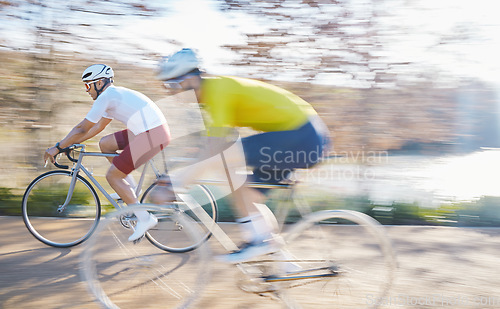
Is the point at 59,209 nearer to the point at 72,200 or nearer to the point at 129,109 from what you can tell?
the point at 72,200

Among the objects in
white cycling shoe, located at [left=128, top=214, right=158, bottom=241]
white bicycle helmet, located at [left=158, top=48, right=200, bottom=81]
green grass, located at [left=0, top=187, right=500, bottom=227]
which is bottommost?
green grass, located at [left=0, top=187, right=500, bottom=227]

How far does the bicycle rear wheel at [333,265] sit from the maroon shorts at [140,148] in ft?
5.22

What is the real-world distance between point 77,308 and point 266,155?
176 centimetres

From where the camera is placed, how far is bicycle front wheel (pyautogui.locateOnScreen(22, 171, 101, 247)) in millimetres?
4188

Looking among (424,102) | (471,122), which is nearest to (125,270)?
(424,102)

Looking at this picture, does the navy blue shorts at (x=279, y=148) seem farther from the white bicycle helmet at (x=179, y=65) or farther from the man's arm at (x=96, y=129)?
the man's arm at (x=96, y=129)

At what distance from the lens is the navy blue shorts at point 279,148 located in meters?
2.74

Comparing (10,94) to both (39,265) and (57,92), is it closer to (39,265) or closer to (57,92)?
(57,92)

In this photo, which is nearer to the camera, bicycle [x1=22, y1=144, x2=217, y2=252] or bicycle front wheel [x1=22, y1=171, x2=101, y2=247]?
bicycle [x1=22, y1=144, x2=217, y2=252]

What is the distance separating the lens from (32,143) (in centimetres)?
592

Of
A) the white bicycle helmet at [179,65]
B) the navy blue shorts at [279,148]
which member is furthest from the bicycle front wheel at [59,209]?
the navy blue shorts at [279,148]

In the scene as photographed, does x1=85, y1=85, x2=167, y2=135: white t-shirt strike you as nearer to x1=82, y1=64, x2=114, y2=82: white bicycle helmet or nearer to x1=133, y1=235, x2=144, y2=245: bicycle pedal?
x1=82, y1=64, x2=114, y2=82: white bicycle helmet

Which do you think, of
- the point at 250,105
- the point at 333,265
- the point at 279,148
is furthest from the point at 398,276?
the point at 250,105

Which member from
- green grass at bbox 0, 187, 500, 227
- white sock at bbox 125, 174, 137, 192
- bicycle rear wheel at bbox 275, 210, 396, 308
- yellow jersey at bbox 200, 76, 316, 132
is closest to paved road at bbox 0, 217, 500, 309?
bicycle rear wheel at bbox 275, 210, 396, 308
